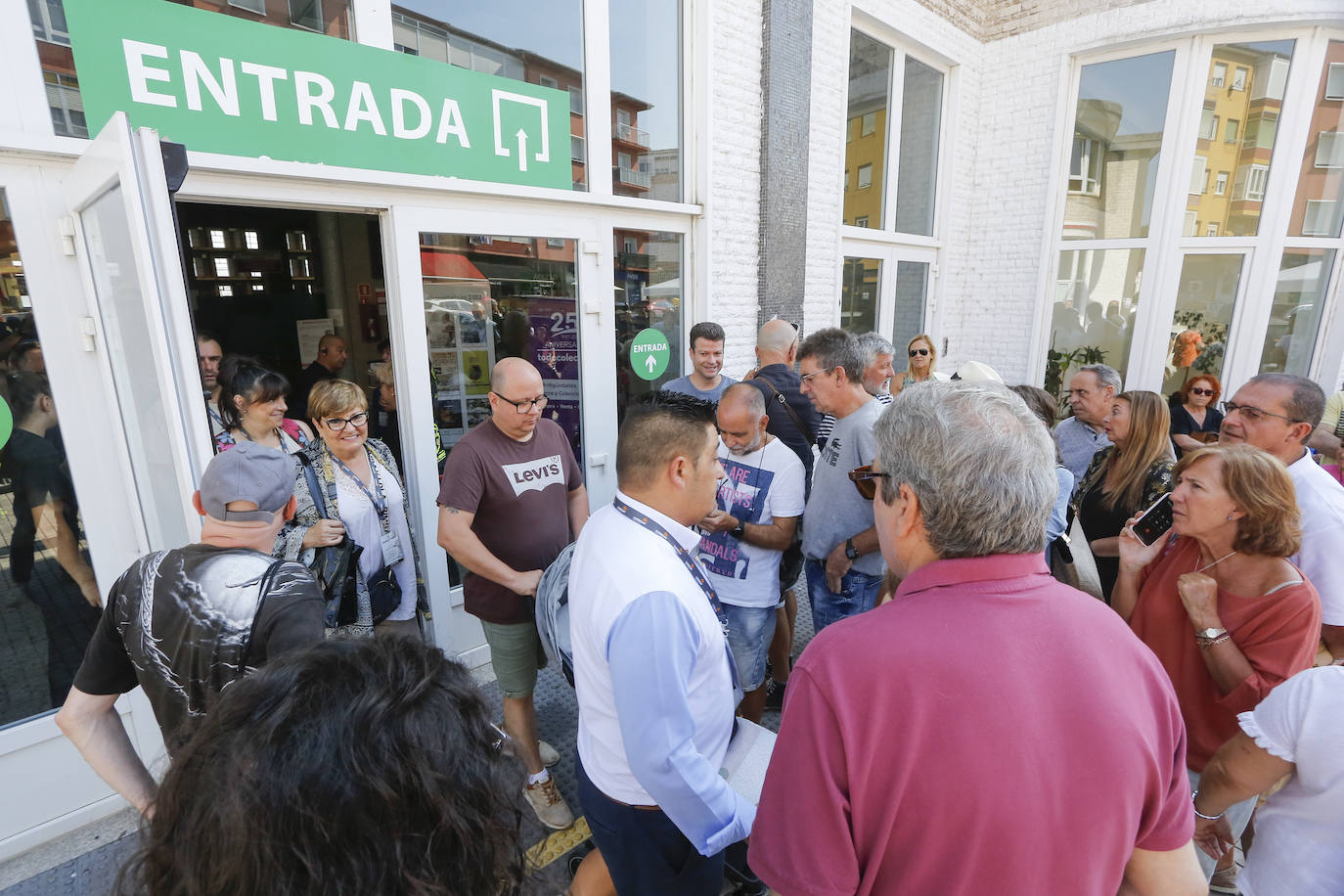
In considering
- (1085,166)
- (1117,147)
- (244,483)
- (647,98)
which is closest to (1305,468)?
(244,483)

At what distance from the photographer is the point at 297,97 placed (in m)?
2.78

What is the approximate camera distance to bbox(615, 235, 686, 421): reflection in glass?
4.30 metres

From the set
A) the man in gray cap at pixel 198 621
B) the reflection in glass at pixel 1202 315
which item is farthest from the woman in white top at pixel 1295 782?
the reflection in glass at pixel 1202 315

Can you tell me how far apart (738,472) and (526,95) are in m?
2.46

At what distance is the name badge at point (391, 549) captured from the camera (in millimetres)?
2898

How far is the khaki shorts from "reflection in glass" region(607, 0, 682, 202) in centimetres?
279

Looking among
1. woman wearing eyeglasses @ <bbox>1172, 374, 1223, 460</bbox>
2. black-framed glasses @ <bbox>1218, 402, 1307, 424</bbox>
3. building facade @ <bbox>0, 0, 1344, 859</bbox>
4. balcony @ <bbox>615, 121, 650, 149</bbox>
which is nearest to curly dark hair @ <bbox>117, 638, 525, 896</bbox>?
building facade @ <bbox>0, 0, 1344, 859</bbox>

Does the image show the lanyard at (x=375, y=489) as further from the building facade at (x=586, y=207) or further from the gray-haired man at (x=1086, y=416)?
the gray-haired man at (x=1086, y=416)

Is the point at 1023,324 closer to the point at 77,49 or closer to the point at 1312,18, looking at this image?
the point at 1312,18

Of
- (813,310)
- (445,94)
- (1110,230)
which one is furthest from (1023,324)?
(445,94)

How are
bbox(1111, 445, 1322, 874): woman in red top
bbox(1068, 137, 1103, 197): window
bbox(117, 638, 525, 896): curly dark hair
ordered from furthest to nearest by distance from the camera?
bbox(1068, 137, 1103, 197): window → bbox(1111, 445, 1322, 874): woman in red top → bbox(117, 638, 525, 896): curly dark hair

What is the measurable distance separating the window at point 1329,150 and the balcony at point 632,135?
Answer: 711 cm

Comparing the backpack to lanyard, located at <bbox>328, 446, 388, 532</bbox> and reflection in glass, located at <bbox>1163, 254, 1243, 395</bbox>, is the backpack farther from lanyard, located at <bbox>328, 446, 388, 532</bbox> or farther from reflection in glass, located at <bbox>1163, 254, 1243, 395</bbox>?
reflection in glass, located at <bbox>1163, 254, 1243, 395</bbox>

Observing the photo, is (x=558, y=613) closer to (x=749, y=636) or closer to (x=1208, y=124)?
(x=749, y=636)
